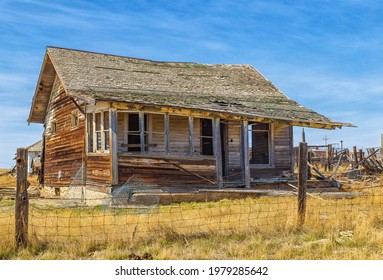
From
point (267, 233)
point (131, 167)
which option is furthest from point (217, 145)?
point (267, 233)

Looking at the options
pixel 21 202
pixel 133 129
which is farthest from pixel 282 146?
pixel 21 202

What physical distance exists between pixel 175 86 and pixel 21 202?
12.8m

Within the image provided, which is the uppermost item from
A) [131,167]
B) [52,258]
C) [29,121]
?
[29,121]

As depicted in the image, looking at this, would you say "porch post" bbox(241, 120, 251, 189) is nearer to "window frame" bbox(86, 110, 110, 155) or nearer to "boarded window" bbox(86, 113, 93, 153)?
"window frame" bbox(86, 110, 110, 155)

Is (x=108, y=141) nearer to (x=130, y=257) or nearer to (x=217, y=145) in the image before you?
(x=217, y=145)

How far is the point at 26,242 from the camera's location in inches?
316

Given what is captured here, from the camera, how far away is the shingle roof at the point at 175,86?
56.7 ft

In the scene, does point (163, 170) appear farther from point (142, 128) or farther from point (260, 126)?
point (260, 126)

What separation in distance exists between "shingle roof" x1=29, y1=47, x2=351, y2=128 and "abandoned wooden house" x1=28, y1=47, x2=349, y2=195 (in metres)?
0.05

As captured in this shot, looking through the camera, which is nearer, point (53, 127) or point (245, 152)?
point (245, 152)

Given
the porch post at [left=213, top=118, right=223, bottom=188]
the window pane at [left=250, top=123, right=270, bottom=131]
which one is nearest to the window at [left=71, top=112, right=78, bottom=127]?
the porch post at [left=213, top=118, right=223, bottom=188]

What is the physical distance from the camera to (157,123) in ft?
58.8

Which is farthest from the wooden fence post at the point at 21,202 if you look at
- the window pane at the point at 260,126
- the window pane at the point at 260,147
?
the window pane at the point at 260,126

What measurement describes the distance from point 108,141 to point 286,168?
8.14m
